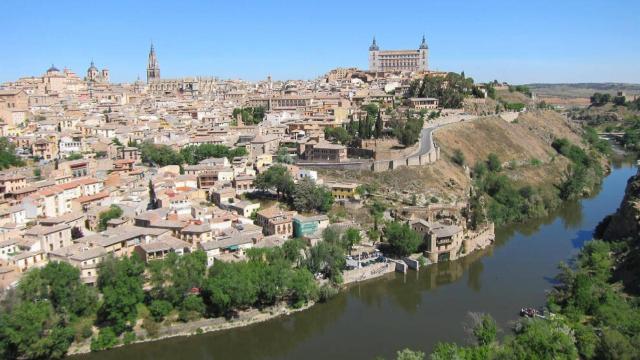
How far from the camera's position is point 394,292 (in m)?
17.5

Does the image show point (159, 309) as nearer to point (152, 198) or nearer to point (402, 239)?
point (152, 198)

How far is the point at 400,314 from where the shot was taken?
1602 cm

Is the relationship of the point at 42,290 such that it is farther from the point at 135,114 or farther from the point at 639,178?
the point at 135,114

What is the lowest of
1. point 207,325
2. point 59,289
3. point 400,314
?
point 400,314

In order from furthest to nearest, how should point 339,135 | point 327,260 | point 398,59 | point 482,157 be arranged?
point 398,59 < point 482,157 < point 339,135 < point 327,260

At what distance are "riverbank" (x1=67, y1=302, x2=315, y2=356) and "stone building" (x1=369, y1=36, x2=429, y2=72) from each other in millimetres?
47546

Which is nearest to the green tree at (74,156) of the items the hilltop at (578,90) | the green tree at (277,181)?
the green tree at (277,181)

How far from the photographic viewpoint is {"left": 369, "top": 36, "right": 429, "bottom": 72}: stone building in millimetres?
60812

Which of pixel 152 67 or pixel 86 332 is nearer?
pixel 86 332

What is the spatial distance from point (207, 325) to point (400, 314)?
5104 millimetres

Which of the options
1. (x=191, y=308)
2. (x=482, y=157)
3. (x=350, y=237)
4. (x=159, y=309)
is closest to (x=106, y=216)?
(x=159, y=309)

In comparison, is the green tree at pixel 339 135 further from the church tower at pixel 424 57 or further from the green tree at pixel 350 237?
the church tower at pixel 424 57

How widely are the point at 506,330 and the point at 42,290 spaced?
431 inches

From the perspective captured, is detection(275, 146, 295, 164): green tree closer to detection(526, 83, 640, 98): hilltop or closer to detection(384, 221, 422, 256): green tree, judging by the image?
detection(384, 221, 422, 256): green tree
